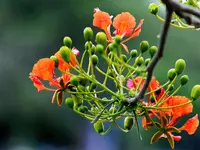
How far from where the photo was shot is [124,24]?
2.60 ft

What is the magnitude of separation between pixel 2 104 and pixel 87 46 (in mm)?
6730

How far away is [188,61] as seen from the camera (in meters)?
6.87

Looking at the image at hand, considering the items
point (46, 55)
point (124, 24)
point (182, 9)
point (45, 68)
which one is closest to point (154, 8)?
point (124, 24)

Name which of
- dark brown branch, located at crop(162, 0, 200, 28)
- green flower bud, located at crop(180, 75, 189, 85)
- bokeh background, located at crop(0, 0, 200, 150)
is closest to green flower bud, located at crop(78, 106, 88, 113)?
green flower bud, located at crop(180, 75, 189, 85)

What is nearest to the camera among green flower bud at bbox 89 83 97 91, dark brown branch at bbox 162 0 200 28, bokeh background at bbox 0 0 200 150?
dark brown branch at bbox 162 0 200 28

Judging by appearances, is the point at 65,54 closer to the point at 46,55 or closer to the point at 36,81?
the point at 36,81

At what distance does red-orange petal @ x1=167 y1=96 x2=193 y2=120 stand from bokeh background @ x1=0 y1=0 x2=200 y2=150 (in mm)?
6325

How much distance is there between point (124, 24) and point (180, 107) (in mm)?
109

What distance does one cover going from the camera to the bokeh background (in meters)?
7.38

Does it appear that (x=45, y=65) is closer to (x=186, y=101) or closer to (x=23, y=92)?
(x=186, y=101)

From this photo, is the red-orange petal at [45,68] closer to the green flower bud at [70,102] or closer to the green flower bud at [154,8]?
the green flower bud at [70,102]

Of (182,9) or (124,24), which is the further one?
(124,24)

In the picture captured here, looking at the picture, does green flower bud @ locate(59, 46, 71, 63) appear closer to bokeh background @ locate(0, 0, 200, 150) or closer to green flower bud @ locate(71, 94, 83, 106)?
green flower bud @ locate(71, 94, 83, 106)

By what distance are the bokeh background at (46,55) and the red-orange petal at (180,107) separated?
6.33m
